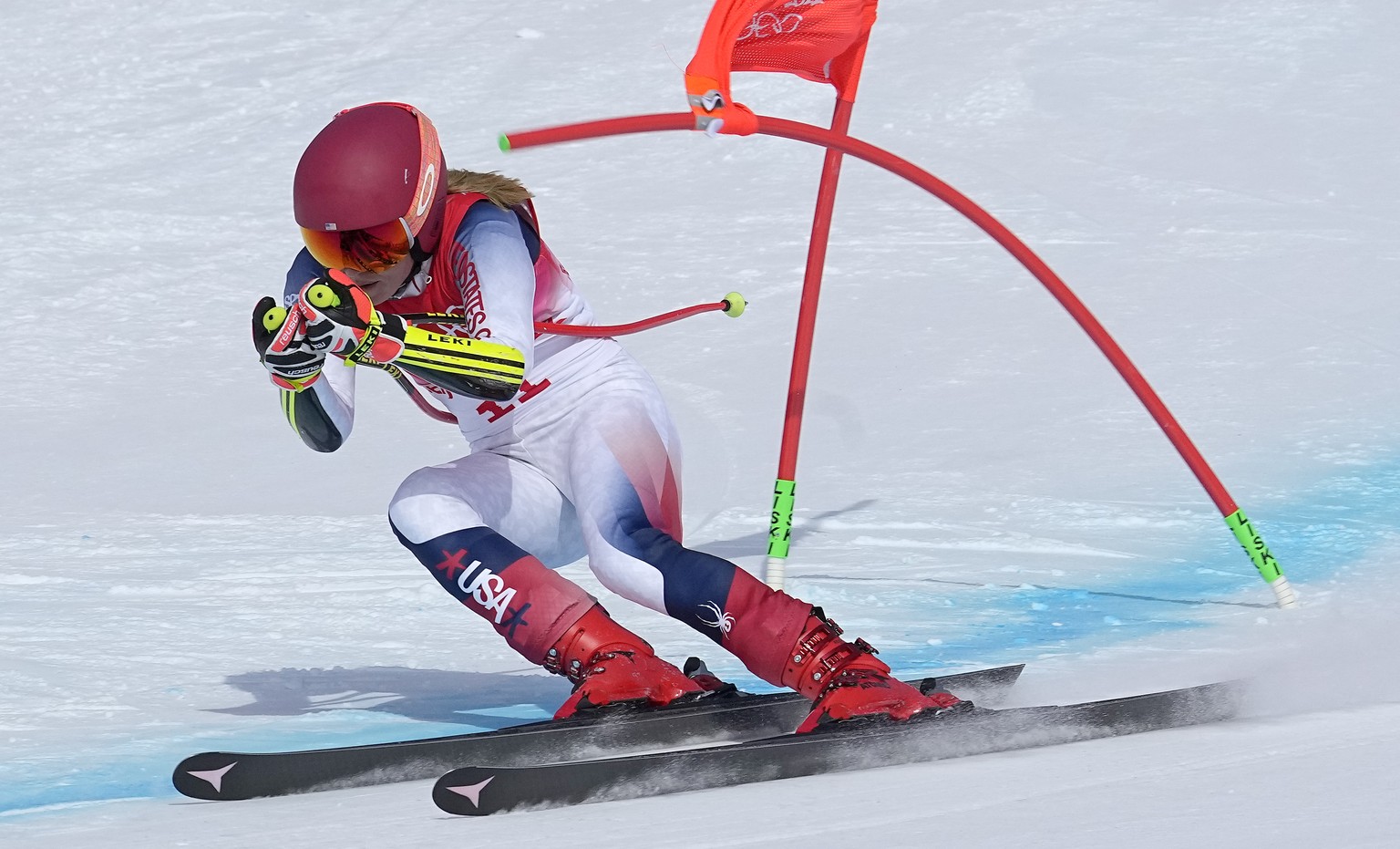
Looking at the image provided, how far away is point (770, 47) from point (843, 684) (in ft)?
7.05

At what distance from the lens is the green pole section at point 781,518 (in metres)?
5.13

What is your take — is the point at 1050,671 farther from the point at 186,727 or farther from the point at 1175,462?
the point at 1175,462

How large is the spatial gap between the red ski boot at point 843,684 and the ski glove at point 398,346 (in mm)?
780

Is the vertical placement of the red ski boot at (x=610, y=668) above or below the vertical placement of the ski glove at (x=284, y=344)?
below

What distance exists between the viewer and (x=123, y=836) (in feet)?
9.71

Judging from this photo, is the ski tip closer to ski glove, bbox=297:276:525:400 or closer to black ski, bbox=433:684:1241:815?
black ski, bbox=433:684:1241:815

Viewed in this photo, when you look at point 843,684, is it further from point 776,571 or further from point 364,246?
point 776,571

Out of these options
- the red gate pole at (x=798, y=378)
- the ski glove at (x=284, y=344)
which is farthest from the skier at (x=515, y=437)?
the red gate pole at (x=798, y=378)

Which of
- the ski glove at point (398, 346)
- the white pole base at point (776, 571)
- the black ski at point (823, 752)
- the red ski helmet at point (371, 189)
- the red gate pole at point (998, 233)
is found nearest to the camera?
the black ski at point (823, 752)

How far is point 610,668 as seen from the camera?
11.3ft

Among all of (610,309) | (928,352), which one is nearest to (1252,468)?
(928,352)

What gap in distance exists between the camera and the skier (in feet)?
10.8

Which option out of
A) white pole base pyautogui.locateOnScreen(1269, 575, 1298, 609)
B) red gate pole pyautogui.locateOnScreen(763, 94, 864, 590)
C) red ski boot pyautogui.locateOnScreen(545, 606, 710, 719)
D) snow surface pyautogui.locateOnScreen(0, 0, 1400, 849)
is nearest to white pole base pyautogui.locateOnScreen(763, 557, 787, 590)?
red gate pole pyautogui.locateOnScreen(763, 94, 864, 590)

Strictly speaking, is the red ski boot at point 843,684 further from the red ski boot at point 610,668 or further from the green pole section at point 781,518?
the green pole section at point 781,518
